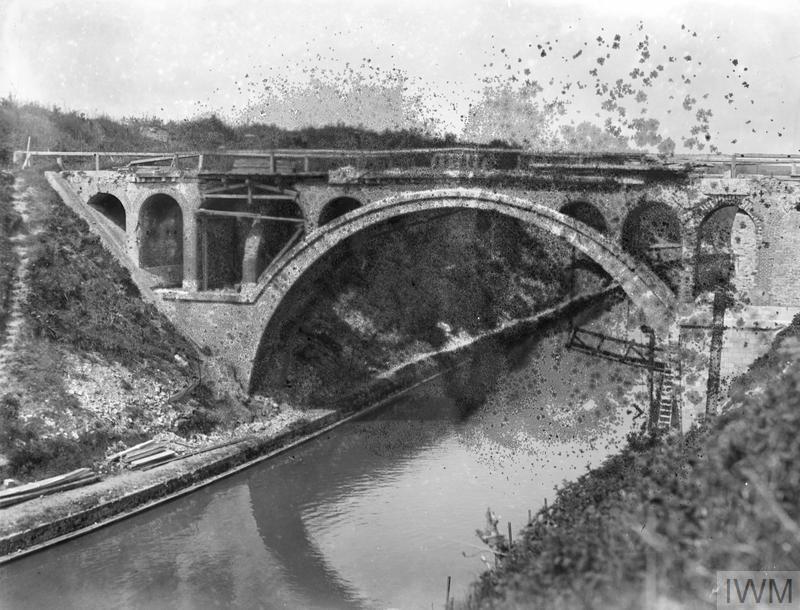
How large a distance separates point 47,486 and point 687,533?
41.4ft

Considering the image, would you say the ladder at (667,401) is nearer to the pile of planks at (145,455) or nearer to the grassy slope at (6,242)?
the pile of planks at (145,455)

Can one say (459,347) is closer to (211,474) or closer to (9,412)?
(211,474)

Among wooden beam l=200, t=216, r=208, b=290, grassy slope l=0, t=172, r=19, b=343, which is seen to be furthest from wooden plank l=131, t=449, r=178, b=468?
wooden beam l=200, t=216, r=208, b=290

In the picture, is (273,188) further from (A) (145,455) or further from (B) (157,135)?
(B) (157,135)

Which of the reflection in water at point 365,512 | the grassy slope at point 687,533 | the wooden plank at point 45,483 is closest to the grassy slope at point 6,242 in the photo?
the wooden plank at point 45,483

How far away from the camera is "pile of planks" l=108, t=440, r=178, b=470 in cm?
1822

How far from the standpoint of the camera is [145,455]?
18625mm

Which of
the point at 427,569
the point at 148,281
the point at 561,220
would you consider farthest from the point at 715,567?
the point at 148,281

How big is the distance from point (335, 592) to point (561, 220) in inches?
339

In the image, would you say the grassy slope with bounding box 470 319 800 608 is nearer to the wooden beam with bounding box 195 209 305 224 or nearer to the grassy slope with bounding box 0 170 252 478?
the grassy slope with bounding box 0 170 252 478

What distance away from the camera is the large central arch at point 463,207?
55.8ft

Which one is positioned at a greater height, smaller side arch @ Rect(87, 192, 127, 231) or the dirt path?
smaller side arch @ Rect(87, 192, 127, 231)

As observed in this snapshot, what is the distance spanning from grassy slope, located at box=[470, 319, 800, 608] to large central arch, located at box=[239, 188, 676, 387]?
233 inches

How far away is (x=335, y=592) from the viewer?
584 inches
